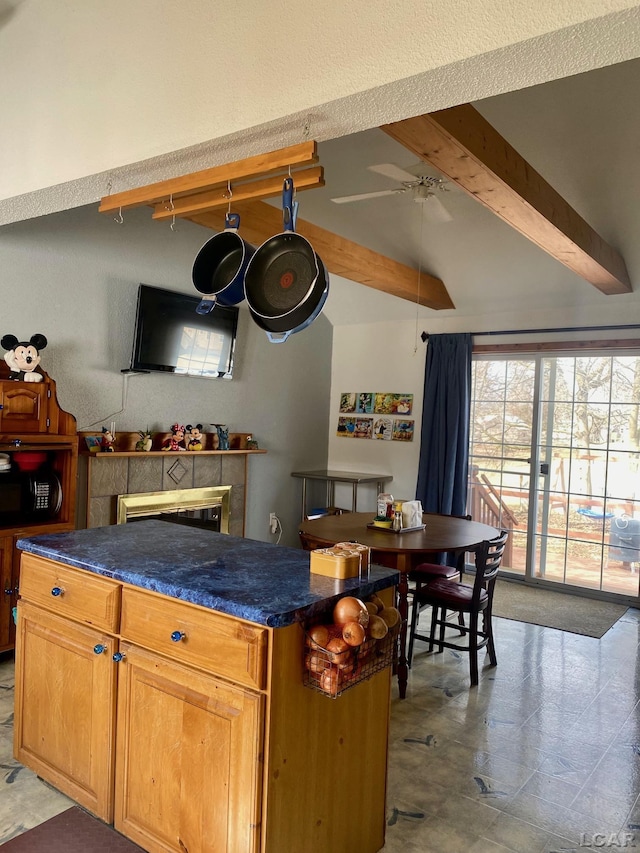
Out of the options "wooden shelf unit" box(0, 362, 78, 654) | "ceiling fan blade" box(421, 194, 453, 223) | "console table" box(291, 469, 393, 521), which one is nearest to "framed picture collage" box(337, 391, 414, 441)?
"console table" box(291, 469, 393, 521)

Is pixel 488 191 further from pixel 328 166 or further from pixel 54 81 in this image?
pixel 54 81

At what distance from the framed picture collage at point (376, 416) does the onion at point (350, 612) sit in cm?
451

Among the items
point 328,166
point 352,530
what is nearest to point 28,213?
point 328,166

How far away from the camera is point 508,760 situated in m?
2.62

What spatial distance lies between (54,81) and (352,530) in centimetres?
258

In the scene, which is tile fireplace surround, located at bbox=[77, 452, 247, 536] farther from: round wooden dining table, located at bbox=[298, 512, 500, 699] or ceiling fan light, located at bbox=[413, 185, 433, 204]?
ceiling fan light, located at bbox=[413, 185, 433, 204]

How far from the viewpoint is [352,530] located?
3.61 meters

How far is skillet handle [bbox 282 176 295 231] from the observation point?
1989mm

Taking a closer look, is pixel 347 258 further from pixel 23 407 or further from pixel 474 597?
pixel 474 597

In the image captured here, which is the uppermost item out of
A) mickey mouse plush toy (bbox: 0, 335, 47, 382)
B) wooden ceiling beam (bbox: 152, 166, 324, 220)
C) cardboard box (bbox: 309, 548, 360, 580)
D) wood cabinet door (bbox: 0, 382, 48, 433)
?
wooden ceiling beam (bbox: 152, 166, 324, 220)

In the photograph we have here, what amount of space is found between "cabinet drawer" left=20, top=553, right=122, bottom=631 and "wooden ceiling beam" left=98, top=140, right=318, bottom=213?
1360 mm

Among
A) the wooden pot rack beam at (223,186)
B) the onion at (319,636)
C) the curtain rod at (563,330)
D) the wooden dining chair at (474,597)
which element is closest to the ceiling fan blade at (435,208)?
the wooden pot rack beam at (223,186)

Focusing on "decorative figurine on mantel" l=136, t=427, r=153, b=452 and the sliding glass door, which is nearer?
"decorative figurine on mantel" l=136, t=427, r=153, b=452

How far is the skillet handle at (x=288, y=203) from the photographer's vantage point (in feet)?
6.53
